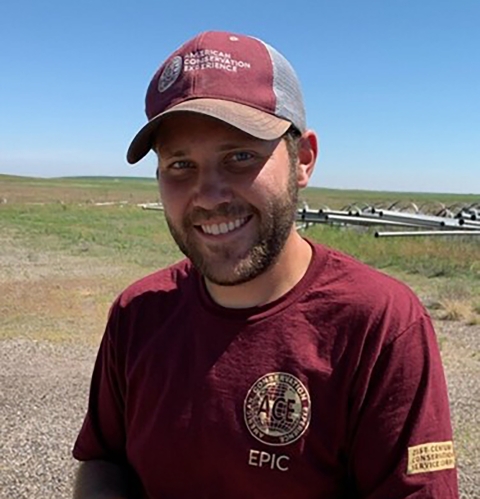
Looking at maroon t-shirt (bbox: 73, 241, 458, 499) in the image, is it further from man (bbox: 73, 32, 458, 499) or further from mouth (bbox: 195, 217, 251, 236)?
mouth (bbox: 195, 217, 251, 236)

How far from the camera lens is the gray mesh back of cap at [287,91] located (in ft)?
4.65

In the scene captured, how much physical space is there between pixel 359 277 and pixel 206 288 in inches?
13.5

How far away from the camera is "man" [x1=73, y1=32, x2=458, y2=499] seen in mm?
1241

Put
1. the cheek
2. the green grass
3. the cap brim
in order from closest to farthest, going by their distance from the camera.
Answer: the cap brim < the cheek < the green grass

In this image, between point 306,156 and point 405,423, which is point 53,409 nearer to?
point 306,156

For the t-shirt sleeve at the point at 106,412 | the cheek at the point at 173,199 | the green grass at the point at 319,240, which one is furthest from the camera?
the green grass at the point at 319,240

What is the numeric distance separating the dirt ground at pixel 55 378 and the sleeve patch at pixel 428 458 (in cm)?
367

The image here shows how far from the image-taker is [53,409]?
6164 millimetres

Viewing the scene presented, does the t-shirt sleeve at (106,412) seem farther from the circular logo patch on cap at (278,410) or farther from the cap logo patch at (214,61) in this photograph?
the cap logo patch at (214,61)

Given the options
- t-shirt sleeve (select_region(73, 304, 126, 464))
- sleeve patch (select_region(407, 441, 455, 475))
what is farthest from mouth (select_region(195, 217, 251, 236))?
sleeve patch (select_region(407, 441, 455, 475))

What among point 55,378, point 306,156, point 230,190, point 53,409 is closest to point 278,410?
point 230,190

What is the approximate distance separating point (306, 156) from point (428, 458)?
0.68 m

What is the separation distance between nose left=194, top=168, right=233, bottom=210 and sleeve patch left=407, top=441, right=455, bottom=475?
1.94 feet

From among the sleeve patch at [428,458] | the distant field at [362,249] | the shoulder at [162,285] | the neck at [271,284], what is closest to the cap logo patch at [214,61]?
the neck at [271,284]
